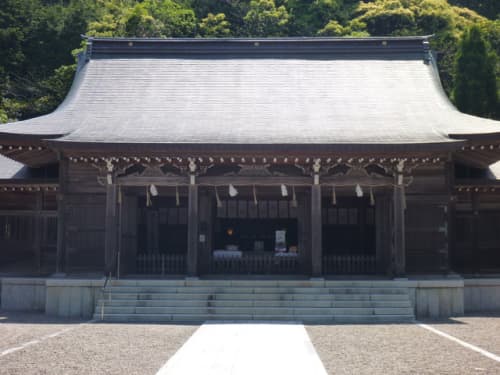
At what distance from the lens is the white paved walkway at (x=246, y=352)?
810 cm

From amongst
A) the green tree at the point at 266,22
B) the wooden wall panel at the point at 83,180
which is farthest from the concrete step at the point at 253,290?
the green tree at the point at 266,22

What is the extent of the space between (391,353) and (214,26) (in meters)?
42.8

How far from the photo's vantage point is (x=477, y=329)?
1175 centimetres

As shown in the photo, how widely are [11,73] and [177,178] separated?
3357 centimetres

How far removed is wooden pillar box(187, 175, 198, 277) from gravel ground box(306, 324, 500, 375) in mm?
4099

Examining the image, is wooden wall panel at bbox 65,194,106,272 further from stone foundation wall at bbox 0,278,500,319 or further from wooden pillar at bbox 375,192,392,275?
wooden pillar at bbox 375,192,392,275

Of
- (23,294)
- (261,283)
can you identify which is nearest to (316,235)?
(261,283)

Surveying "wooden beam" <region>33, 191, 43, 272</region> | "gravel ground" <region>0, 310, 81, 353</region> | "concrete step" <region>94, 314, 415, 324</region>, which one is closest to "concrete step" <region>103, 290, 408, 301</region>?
"concrete step" <region>94, 314, 415, 324</region>

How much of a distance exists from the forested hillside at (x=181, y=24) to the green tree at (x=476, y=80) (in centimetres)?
959

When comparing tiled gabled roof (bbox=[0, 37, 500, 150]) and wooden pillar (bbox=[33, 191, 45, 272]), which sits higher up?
tiled gabled roof (bbox=[0, 37, 500, 150])

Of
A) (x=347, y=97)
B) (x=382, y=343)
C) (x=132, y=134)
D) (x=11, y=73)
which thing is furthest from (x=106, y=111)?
(x=11, y=73)

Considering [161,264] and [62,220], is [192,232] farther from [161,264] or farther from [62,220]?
[62,220]

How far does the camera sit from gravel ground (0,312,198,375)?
26.8 ft

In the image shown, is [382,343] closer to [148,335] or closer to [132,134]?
[148,335]
